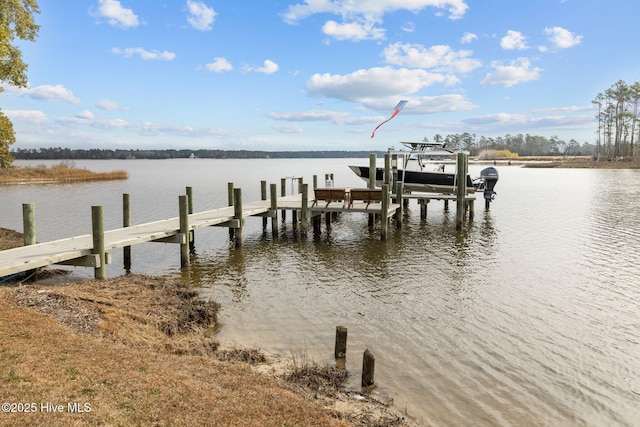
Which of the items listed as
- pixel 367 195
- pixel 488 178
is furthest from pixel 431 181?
pixel 367 195

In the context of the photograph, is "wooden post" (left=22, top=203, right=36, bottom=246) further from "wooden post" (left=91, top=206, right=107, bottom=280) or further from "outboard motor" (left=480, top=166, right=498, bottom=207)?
"outboard motor" (left=480, top=166, right=498, bottom=207)

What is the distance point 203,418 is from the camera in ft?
15.3

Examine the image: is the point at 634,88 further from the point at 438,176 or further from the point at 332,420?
the point at 332,420

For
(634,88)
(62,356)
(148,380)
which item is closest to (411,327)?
(148,380)

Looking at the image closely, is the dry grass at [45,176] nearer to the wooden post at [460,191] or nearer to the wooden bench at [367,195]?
the wooden bench at [367,195]

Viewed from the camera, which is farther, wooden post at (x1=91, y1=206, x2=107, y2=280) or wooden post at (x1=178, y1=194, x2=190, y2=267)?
wooden post at (x1=178, y1=194, x2=190, y2=267)

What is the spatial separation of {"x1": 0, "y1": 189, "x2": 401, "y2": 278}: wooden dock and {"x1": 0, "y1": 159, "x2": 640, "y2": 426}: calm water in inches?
46.9

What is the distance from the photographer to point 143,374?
5559 millimetres

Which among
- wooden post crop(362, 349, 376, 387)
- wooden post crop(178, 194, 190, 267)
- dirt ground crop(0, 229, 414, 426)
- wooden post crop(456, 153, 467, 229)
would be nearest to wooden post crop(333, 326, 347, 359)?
dirt ground crop(0, 229, 414, 426)

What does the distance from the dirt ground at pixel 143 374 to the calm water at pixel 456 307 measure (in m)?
0.80

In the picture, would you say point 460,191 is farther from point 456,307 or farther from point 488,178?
point 456,307

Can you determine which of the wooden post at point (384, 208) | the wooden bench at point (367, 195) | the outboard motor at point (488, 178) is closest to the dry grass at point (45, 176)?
the wooden bench at point (367, 195)

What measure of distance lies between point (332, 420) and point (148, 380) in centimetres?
223

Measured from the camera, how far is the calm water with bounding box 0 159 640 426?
685 centimetres
